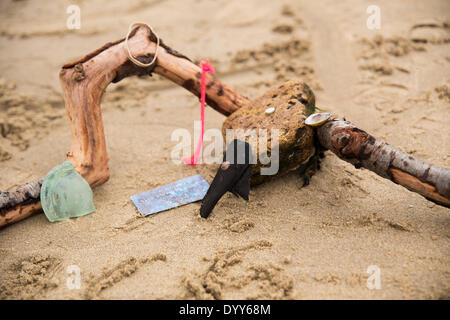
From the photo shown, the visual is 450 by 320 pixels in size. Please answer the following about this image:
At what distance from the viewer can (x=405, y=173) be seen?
2010mm

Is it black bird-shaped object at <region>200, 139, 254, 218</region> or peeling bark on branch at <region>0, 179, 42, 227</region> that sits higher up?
black bird-shaped object at <region>200, 139, 254, 218</region>

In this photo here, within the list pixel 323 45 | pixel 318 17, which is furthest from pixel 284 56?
pixel 318 17

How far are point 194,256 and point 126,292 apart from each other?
37cm

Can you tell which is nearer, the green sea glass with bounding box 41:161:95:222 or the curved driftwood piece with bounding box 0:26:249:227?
the green sea glass with bounding box 41:161:95:222

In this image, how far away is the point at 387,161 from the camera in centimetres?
205

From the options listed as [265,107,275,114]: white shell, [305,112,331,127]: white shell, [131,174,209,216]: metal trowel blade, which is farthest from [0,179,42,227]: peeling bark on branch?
[305,112,331,127]: white shell

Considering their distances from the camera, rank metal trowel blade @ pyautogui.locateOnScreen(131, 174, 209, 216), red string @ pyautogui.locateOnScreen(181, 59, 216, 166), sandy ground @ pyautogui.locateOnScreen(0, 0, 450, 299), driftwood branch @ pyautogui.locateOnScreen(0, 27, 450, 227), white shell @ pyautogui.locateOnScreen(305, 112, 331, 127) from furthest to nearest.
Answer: red string @ pyautogui.locateOnScreen(181, 59, 216, 166), metal trowel blade @ pyautogui.locateOnScreen(131, 174, 209, 216), white shell @ pyautogui.locateOnScreen(305, 112, 331, 127), driftwood branch @ pyautogui.locateOnScreen(0, 27, 450, 227), sandy ground @ pyautogui.locateOnScreen(0, 0, 450, 299)

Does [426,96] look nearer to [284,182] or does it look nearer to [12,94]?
[284,182]

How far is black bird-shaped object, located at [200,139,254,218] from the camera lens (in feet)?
7.15

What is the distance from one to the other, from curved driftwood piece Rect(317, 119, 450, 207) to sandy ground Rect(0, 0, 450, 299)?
0.78ft

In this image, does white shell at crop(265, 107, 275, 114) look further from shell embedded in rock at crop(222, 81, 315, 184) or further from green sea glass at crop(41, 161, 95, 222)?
green sea glass at crop(41, 161, 95, 222)

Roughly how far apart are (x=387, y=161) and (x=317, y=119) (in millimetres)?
467

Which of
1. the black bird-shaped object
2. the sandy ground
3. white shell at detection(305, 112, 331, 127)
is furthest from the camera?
white shell at detection(305, 112, 331, 127)

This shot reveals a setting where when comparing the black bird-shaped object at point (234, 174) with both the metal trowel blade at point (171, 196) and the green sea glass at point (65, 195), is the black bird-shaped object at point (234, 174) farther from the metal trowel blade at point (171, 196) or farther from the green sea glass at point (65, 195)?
the green sea glass at point (65, 195)
